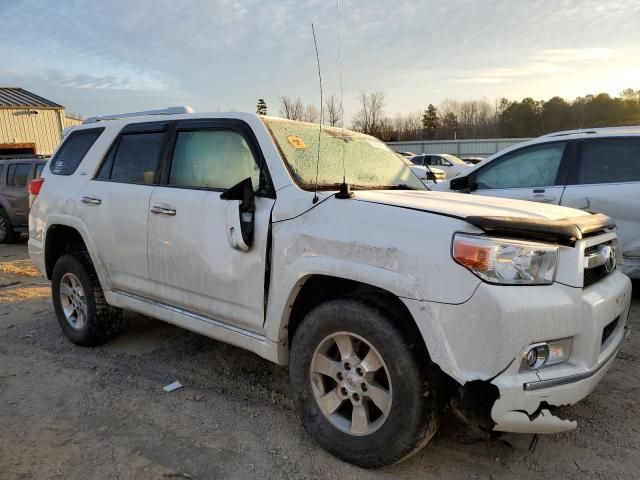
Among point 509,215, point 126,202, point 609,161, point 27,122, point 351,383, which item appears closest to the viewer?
point 509,215

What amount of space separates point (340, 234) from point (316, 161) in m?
0.85

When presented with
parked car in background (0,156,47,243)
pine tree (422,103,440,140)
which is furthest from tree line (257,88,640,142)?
parked car in background (0,156,47,243)

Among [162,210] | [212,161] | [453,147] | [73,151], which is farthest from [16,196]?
[453,147]

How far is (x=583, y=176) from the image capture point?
17.1 feet

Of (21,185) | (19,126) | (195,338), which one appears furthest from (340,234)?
(19,126)

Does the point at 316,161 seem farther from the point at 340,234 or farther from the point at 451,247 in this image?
the point at 451,247

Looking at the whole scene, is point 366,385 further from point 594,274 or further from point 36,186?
point 36,186

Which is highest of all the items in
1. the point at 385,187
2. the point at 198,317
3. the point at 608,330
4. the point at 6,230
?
the point at 385,187

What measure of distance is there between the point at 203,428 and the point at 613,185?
4443 mm

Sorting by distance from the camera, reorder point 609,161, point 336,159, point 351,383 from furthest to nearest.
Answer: point 609,161, point 336,159, point 351,383

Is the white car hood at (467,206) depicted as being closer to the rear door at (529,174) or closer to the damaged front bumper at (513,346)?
the damaged front bumper at (513,346)

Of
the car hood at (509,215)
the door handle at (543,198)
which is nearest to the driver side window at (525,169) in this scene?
the door handle at (543,198)

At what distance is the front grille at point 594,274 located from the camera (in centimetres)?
245

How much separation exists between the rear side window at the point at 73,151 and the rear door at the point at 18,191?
7.25 meters
